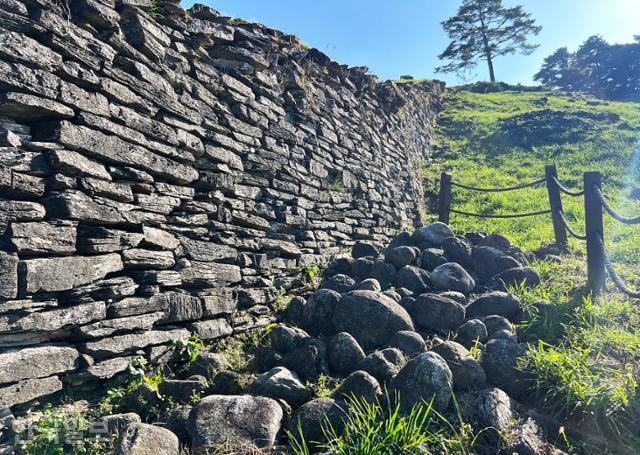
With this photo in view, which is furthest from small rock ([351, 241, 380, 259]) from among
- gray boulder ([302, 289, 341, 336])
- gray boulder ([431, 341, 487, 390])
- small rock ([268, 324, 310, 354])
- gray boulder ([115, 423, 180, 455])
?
gray boulder ([115, 423, 180, 455])

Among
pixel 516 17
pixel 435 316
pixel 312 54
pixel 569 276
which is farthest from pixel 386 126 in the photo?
pixel 516 17

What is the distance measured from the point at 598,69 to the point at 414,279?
122ft

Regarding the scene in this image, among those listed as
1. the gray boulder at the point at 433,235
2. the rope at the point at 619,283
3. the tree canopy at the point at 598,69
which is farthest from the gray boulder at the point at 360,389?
the tree canopy at the point at 598,69

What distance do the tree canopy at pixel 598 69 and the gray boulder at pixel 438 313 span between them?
112 ft

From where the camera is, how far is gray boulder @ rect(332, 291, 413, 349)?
357cm

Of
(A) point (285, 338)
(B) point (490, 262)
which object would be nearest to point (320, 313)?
(A) point (285, 338)

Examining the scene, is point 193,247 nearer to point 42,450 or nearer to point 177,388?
point 177,388

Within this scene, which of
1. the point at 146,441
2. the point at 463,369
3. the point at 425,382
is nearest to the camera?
the point at 146,441

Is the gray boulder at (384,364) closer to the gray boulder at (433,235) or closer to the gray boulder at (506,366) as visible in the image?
the gray boulder at (506,366)

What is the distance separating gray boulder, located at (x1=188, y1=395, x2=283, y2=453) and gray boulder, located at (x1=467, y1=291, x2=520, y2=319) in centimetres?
228

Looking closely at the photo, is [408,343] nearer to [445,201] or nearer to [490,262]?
[490,262]

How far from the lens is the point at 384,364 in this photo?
301 centimetres

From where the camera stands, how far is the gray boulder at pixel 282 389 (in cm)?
275

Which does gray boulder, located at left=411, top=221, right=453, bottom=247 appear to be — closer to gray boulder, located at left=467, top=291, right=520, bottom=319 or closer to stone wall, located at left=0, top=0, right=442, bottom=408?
stone wall, located at left=0, top=0, right=442, bottom=408
